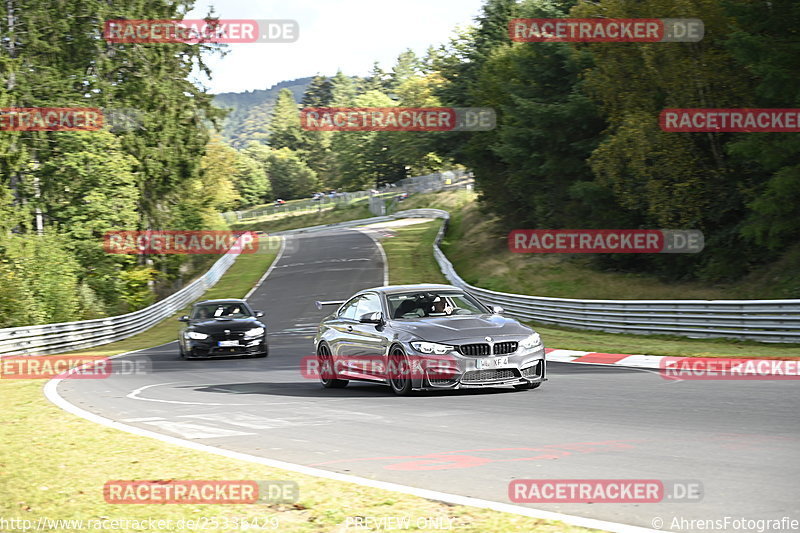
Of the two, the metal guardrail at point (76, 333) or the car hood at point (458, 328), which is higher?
the car hood at point (458, 328)

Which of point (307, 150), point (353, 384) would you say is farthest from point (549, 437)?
point (307, 150)

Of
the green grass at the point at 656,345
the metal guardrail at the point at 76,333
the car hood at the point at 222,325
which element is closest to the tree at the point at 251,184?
the metal guardrail at the point at 76,333

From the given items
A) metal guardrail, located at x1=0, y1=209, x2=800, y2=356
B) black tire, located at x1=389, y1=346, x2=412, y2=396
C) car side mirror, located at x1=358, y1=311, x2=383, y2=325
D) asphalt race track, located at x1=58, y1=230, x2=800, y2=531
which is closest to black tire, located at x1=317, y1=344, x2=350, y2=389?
asphalt race track, located at x1=58, y1=230, x2=800, y2=531

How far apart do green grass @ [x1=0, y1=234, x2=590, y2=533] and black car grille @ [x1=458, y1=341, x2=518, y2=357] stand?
402 centimetres

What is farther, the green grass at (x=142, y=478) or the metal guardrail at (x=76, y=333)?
the metal guardrail at (x=76, y=333)

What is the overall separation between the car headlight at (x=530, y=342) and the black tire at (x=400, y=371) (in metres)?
1.48

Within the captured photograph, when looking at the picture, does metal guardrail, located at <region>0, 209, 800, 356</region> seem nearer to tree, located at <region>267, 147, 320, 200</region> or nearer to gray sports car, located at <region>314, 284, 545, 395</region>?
gray sports car, located at <region>314, 284, 545, 395</region>

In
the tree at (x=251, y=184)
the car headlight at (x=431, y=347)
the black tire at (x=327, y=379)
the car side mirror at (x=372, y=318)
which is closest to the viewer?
the car headlight at (x=431, y=347)

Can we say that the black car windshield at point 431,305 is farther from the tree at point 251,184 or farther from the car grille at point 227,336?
the tree at point 251,184

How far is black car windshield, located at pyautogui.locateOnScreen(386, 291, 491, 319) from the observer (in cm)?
1330

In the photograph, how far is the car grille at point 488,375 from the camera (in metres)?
12.0

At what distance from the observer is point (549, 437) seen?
28.7 ft

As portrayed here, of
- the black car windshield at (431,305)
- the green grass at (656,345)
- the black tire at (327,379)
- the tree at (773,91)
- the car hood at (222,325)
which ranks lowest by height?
the green grass at (656,345)

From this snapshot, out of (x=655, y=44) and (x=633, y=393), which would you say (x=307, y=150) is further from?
(x=633, y=393)
